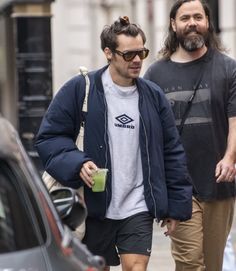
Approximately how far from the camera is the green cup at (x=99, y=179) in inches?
207

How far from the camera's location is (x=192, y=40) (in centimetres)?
636

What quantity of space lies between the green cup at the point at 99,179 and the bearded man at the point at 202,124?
1.05m

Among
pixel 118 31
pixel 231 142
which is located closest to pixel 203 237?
pixel 231 142

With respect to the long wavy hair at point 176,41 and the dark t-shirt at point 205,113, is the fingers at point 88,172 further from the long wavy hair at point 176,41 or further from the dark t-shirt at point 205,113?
the long wavy hair at point 176,41

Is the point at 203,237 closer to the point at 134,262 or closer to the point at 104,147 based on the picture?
the point at 134,262

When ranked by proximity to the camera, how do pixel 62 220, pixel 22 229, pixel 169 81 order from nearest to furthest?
pixel 22 229 → pixel 62 220 → pixel 169 81

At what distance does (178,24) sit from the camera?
21.2 ft

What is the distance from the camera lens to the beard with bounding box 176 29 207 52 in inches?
249

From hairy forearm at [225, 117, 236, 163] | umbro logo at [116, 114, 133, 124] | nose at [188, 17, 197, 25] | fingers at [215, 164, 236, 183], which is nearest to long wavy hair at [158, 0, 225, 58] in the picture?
nose at [188, 17, 197, 25]

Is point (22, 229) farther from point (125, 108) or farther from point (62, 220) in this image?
point (125, 108)

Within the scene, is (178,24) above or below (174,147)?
above

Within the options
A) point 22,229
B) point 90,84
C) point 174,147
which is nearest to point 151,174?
point 174,147

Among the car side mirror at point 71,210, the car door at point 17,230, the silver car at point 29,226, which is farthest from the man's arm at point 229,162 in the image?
the car door at point 17,230

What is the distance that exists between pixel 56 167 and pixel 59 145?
0.12 metres
